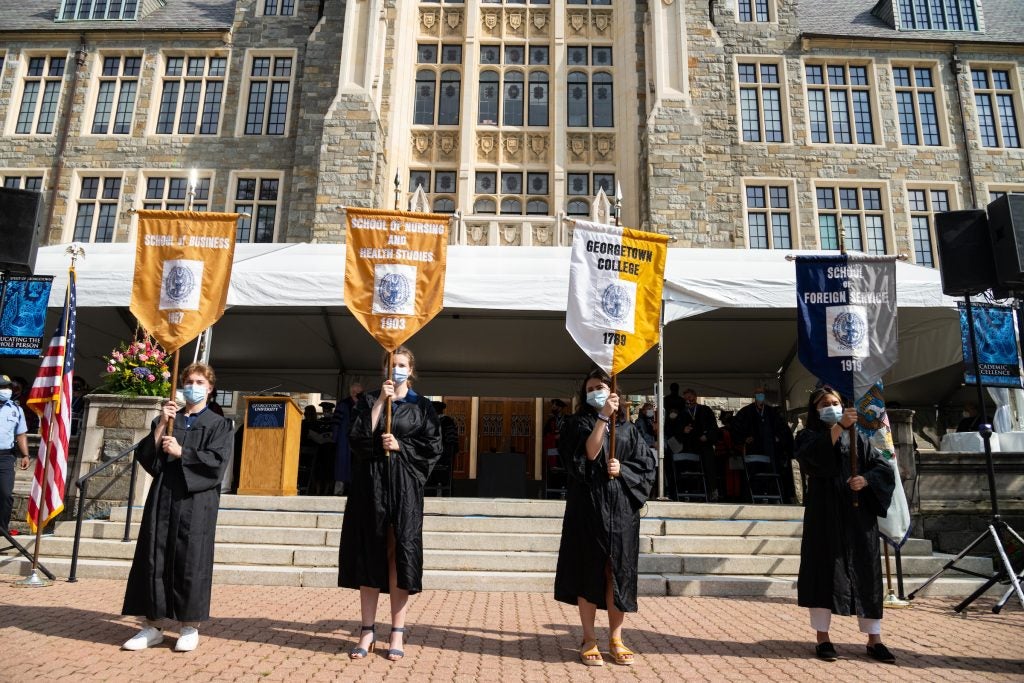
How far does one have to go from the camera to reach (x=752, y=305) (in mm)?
8773

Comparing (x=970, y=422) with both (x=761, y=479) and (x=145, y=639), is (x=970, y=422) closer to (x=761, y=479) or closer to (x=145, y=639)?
(x=761, y=479)

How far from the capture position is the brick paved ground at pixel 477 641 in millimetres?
3762

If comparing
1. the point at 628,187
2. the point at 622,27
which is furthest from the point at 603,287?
the point at 622,27

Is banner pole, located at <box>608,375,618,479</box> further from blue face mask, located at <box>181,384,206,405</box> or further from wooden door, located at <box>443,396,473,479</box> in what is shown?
wooden door, located at <box>443,396,473,479</box>

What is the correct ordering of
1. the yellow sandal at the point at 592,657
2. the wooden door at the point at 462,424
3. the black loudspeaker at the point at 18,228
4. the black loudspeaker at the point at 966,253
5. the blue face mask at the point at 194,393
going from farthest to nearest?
the wooden door at the point at 462,424 < the black loudspeaker at the point at 18,228 < the black loudspeaker at the point at 966,253 < the blue face mask at the point at 194,393 < the yellow sandal at the point at 592,657

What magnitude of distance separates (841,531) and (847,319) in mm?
1727

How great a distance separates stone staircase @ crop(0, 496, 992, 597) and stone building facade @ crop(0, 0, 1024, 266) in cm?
1261

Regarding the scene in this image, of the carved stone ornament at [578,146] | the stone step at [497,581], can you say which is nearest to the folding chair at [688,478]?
the stone step at [497,581]

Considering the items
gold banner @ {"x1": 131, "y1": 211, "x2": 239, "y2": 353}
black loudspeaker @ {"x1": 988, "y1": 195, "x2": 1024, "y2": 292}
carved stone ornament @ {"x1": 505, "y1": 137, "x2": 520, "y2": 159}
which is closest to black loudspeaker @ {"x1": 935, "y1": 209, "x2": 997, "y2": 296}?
black loudspeaker @ {"x1": 988, "y1": 195, "x2": 1024, "y2": 292}

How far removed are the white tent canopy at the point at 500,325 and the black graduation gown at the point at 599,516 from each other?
468 cm

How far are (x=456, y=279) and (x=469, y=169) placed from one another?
11.6 meters

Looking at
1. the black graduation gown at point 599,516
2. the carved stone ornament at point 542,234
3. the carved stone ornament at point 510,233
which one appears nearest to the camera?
the black graduation gown at point 599,516

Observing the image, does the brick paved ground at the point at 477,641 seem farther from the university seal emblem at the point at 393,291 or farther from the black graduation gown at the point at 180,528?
the university seal emblem at the point at 393,291

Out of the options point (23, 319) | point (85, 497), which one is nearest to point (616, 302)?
point (85, 497)
